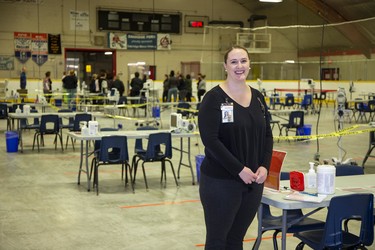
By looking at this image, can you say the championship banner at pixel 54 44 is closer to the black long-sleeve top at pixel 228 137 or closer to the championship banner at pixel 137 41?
the championship banner at pixel 137 41

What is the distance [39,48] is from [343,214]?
2355cm

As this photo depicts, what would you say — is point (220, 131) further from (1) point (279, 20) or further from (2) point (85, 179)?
(1) point (279, 20)

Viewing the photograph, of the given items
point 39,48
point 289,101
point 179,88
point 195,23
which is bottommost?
point 289,101

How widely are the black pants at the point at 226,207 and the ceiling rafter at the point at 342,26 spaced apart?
22.3 meters

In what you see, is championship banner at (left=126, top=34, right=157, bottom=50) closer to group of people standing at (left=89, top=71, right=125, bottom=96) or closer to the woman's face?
group of people standing at (left=89, top=71, right=125, bottom=96)

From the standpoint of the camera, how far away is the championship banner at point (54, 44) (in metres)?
25.8

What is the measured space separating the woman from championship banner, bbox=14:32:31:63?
23330 millimetres

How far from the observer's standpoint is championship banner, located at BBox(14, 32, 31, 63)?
2506 centimetres

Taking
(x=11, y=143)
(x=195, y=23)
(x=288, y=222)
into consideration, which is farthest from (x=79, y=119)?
(x=195, y=23)

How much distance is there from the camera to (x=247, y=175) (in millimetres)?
2986

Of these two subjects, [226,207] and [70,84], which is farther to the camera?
[70,84]

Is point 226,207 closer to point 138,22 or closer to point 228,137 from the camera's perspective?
point 228,137

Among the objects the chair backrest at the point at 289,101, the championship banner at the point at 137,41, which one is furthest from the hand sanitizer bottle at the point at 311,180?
the championship banner at the point at 137,41

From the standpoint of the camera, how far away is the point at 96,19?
88.2 ft
